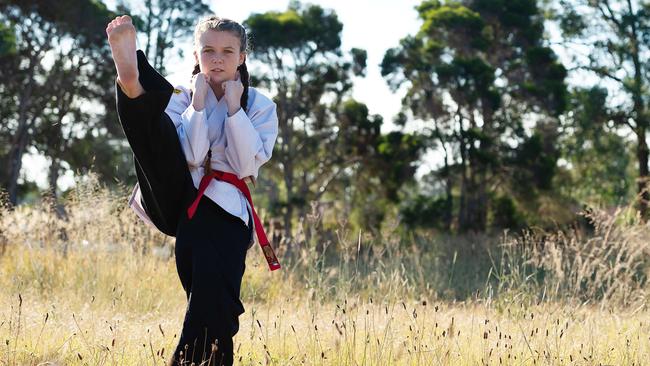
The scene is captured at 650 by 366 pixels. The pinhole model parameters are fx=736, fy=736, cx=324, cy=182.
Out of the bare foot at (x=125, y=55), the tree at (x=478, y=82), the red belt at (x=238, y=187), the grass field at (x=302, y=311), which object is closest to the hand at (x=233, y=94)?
the red belt at (x=238, y=187)

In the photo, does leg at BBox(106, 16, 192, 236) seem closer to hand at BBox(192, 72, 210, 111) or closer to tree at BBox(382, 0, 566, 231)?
hand at BBox(192, 72, 210, 111)

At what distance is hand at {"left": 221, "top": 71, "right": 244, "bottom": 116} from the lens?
→ 240 centimetres

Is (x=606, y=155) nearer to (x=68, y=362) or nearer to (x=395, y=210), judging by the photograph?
(x=395, y=210)

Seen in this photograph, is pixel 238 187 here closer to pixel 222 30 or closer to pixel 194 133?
pixel 194 133

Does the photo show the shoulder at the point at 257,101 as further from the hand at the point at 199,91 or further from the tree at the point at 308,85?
the tree at the point at 308,85

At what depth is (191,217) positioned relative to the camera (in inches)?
94.8

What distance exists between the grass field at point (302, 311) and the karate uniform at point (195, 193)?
0.69 ft

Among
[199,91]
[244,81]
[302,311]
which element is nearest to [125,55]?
[199,91]

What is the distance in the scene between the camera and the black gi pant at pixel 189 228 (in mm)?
2213

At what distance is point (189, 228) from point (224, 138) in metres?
0.33

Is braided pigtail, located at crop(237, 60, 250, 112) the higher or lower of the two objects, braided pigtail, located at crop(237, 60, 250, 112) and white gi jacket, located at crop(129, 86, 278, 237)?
the higher

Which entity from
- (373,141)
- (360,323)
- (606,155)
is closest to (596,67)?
(606,155)

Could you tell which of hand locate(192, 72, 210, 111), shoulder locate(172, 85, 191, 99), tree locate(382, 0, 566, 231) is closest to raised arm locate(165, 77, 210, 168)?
hand locate(192, 72, 210, 111)

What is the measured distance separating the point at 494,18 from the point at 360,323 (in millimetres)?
16059
